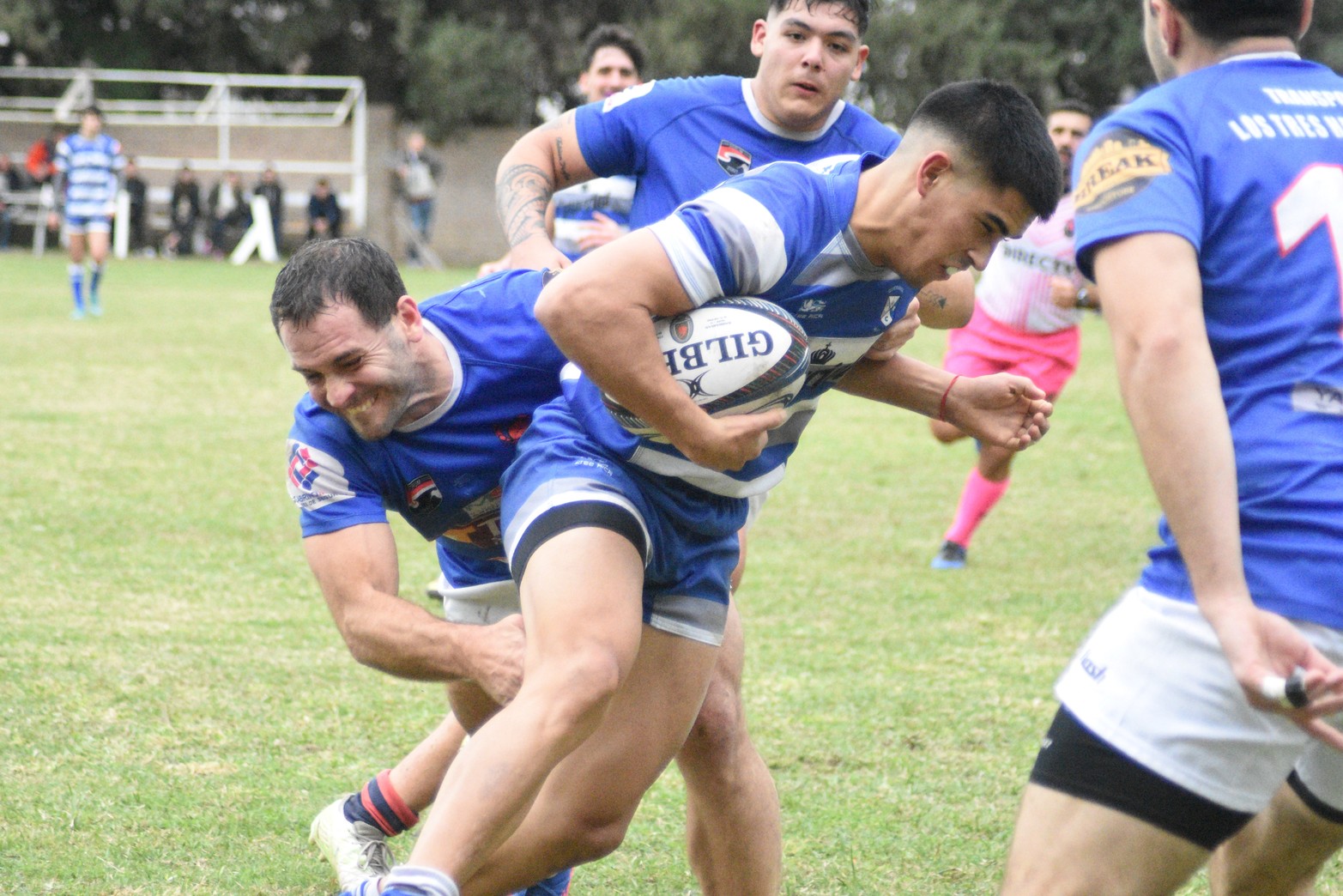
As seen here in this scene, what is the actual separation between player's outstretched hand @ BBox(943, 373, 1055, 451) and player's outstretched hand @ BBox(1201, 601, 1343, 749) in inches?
53.7

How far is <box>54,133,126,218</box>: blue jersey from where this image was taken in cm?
1725

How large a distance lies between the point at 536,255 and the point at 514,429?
2.95ft

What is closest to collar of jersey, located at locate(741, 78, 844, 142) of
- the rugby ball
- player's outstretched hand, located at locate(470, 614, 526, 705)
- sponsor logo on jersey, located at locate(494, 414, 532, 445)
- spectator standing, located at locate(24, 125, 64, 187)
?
sponsor logo on jersey, located at locate(494, 414, 532, 445)

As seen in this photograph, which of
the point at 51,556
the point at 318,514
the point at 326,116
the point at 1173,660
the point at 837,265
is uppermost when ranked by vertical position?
the point at 837,265

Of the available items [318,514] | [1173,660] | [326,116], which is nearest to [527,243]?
[318,514]

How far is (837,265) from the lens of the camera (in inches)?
115

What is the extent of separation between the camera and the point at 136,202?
2964 centimetres

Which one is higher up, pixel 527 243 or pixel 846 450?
pixel 527 243

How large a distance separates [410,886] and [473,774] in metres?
0.22

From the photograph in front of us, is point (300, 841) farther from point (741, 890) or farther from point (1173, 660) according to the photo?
point (1173, 660)

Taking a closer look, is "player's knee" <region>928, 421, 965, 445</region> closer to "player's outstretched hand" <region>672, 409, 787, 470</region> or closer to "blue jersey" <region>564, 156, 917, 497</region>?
"blue jersey" <region>564, 156, 917, 497</region>

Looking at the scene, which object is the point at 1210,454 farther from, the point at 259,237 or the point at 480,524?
the point at 259,237

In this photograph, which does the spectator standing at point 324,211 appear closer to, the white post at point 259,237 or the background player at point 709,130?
the white post at point 259,237

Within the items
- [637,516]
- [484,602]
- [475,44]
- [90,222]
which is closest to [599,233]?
[484,602]
